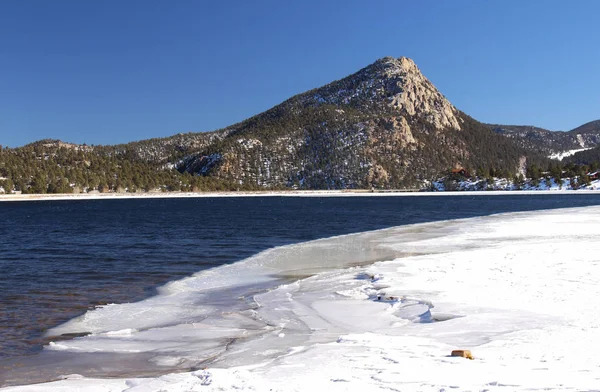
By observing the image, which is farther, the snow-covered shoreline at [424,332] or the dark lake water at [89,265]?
the dark lake water at [89,265]

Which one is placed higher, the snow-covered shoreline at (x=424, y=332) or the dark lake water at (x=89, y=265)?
the dark lake water at (x=89, y=265)

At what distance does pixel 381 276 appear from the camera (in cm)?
2023

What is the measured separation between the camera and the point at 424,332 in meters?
12.0

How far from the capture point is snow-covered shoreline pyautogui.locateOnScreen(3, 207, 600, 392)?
8.58 m

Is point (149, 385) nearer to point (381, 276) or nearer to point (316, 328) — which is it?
point (316, 328)

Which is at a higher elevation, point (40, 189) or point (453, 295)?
point (40, 189)

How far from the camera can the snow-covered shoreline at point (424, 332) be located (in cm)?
858

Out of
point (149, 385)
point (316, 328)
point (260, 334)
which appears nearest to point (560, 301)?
point (316, 328)

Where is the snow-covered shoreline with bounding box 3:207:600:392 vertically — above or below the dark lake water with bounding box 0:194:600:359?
below

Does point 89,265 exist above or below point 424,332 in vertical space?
above

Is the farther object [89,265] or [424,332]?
[89,265]

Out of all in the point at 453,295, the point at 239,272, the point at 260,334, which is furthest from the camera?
the point at 239,272

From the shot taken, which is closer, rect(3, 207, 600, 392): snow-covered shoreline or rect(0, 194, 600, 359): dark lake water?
rect(3, 207, 600, 392): snow-covered shoreline

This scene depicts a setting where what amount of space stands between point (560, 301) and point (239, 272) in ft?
45.7
